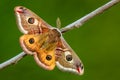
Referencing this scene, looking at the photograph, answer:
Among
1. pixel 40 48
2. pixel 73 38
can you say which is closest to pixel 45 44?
pixel 40 48

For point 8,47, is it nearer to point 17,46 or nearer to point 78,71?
point 17,46

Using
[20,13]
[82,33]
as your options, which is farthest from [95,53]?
[20,13]

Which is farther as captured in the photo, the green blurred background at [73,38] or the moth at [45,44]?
the green blurred background at [73,38]

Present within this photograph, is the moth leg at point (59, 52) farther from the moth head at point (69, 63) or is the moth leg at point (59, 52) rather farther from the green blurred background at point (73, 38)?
the green blurred background at point (73, 38)

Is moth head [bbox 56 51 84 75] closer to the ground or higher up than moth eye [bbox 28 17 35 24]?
closer to the ground

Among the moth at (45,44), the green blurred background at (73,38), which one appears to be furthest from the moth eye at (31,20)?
the green blurred background at (73,38)

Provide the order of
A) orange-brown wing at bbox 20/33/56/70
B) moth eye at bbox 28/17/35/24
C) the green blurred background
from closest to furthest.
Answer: orange-brown wing at bbox 20/33/56/70 < moth eye at bbox 28/17/35/24 < the green blurred background

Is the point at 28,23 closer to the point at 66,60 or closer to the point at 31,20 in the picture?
the point at 31,20

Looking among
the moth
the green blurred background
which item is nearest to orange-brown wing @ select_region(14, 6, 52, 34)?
the moth

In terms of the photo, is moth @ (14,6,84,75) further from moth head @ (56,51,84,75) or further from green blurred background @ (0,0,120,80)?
green blurred background @ (0,0,120,80)
